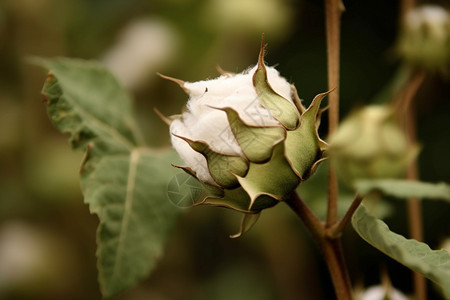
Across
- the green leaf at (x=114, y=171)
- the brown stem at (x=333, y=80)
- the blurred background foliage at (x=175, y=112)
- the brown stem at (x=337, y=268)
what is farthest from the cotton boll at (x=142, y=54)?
the brown stem at (x=337, y=268)

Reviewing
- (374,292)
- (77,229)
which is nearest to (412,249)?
(374,292)

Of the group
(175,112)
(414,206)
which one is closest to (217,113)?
(414,206)

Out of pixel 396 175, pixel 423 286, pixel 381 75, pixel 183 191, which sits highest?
pixel 396 175

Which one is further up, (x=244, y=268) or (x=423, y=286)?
(x=423, y=286)

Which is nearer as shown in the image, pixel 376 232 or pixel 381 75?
pixel 376 232

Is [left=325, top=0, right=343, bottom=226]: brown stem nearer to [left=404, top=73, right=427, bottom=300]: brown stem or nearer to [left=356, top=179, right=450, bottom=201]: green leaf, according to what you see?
[left=356, top=179, right=450, bottom=201]: green leaf

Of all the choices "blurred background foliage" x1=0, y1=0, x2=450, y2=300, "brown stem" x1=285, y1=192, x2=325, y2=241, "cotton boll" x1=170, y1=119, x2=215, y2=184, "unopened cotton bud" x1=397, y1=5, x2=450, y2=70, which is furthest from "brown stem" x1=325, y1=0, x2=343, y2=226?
"blurred background foliage" x1=0, y1=0, x2=450, y2=300

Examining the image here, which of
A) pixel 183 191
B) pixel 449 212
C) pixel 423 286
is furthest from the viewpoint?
pixel 449 212

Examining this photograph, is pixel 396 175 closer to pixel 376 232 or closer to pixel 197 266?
pixel 376 232
